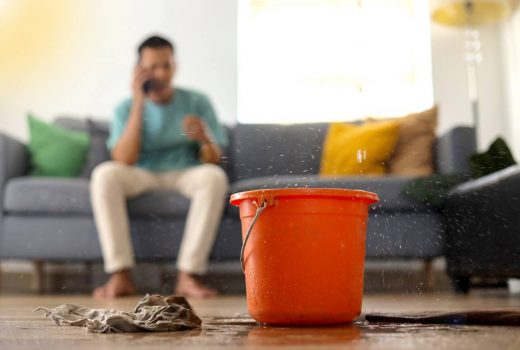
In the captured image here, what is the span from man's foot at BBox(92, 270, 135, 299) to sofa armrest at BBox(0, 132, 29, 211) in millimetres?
461

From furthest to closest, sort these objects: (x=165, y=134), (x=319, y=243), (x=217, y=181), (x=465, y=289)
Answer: (x=165, y=134) < (x=217, y=181) < (x=465, y=289) < (x=319, y=243)

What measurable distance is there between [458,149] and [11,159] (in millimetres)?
1336

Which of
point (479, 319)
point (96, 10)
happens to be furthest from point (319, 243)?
point (96, 10)

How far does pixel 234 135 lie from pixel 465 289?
0.95 metres

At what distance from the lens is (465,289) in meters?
1.64

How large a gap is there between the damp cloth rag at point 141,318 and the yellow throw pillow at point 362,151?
3.94 ft

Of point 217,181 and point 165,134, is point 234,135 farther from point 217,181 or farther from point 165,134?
point 217,181

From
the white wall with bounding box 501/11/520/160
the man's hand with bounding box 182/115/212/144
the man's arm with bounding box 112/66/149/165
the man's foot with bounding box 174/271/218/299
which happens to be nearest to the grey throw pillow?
the man's arm with bounding box 112/66/149/165

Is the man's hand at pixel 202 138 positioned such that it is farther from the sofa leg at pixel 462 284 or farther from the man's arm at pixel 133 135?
the sofa leg at pixel 462 284

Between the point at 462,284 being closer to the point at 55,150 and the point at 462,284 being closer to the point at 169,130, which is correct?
the point at 169,130

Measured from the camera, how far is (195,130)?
195 centimetres

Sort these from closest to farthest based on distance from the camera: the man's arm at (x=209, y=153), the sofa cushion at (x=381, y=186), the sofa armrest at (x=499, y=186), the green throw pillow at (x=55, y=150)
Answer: the sofa armrest at (x=499, y=186), the sofa cushion at (x=381, y=186), the man's arm at (x=209, y=153), the green throw pillow at (x=55, y=150)

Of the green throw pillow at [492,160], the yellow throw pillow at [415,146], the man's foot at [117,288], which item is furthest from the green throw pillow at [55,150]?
the green throw pillow at [492,160]

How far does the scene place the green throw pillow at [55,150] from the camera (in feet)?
6.94
